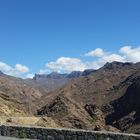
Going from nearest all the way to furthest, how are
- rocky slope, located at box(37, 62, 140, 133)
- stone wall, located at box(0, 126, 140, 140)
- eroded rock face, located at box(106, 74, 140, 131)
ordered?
1. stone wall, located at box(0, 126, 140, 140)
2. rocky slope, located at box(37, 62, 140, 133)
3. eroded rock face, located at box(106, 74, 140, 131)

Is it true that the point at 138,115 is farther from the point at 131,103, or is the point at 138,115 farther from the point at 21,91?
the point at 21,91

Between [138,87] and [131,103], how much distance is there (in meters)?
4.00

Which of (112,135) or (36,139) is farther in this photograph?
(36,139)

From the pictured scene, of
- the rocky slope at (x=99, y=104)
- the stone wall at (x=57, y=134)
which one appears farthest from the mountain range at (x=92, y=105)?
the stone wall at (x=57, y=134)

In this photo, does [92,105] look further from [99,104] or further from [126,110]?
[99,104]

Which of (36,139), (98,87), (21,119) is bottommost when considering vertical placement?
(36,139)

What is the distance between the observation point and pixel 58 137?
45.6ft

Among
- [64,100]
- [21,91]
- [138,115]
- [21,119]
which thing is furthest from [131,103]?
[21,91]

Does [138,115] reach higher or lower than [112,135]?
higher

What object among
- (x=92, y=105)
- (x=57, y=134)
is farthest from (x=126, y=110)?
(x=57, y=134)

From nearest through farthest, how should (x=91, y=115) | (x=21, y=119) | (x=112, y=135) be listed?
(x=112, y=135), (x=21, y=119), (x=91, y=115)

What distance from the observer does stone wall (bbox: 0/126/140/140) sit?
12.6 m

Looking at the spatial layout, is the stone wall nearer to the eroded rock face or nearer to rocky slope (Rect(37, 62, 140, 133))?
rocky slope (Rect(37, 62, 140, 133))

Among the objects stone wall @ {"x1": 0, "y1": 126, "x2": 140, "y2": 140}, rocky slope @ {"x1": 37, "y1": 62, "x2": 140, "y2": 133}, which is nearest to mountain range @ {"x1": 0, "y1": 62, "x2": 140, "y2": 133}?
rocky slope @ {"x1": 37, "y1": 62, "x2": 140, "y2": 133}
